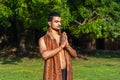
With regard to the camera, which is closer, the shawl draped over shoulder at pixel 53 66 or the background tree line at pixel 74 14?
the shawl draped over shoulder at pixel 53 66

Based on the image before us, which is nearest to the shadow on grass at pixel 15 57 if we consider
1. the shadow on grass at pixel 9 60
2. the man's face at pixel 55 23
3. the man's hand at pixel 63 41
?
the shadow on grass at pixel 9 60

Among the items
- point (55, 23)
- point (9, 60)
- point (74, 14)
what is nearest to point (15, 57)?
point (9, 60)

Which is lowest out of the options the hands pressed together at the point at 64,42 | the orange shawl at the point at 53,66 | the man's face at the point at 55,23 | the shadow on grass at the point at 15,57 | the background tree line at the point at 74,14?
the shadow on grass at the point at 15,57

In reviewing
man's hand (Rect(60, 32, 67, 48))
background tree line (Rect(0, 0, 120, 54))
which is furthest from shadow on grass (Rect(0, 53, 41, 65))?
man's hand (Rect(60, 32, 67, 48))

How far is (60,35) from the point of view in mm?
5863

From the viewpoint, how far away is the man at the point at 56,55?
569cm

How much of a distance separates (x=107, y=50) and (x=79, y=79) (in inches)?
593

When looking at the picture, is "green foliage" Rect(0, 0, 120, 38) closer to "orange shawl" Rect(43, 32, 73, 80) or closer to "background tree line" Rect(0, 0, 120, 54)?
"background tree line" Rect(0, 0, 120, 54)

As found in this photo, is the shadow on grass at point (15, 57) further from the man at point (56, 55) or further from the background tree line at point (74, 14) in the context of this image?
the man at point (56, 55)

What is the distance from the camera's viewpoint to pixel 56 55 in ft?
18.7

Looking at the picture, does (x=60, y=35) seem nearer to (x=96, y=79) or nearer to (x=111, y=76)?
(x=96, y=79)

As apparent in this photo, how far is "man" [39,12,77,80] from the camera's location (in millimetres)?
5688

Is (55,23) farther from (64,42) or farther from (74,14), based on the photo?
(74,14)

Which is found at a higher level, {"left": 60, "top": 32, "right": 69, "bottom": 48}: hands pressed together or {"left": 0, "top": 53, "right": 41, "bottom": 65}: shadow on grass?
{"left": 60, "top": 32, "right": 69, "bottom": 48}: hands pressed together
